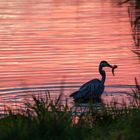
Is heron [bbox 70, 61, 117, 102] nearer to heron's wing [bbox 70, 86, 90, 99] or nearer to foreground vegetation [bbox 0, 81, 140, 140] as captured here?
heron's wing [bbox 70, 86, 90, 99]

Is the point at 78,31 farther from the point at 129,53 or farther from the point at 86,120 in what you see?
the point at 86,120

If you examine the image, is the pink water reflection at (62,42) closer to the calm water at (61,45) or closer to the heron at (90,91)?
the calm water at (61,45)

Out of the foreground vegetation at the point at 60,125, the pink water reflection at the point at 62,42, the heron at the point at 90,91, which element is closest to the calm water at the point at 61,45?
the pink water reflection at the point at 62,42

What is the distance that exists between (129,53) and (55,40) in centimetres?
236

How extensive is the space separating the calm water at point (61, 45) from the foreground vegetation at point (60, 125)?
3.50 m

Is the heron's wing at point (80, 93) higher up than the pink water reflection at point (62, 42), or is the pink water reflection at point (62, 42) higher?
the pink water reflection at point (62, 42)

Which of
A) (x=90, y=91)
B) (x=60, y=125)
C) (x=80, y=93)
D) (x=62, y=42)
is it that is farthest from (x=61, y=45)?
(x=60, y=125)

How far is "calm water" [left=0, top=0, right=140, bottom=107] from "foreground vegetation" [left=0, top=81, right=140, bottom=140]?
350 cm

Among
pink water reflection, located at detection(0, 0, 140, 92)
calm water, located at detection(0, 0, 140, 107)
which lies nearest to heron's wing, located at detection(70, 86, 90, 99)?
calm water, located at detection(0, 0, 140, 107)

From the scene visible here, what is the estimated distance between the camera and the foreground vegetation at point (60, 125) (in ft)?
23.5

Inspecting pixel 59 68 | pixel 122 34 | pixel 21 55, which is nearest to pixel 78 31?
pixel 122 34

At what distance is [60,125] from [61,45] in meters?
Result: 10.0

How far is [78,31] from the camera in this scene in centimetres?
1916

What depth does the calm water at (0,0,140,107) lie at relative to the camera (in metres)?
13.5
